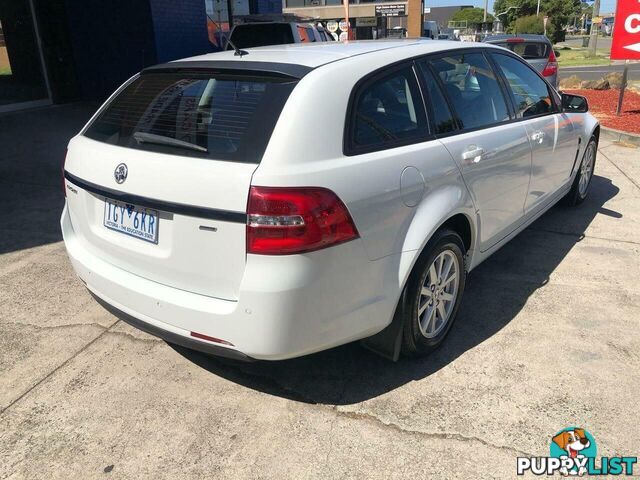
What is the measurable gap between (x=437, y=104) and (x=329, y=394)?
5.62 ft

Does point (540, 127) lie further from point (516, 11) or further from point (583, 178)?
point (516, 11)

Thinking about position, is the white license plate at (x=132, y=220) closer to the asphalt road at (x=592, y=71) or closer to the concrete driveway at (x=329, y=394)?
the concrete driveway at (x=329, y=394)

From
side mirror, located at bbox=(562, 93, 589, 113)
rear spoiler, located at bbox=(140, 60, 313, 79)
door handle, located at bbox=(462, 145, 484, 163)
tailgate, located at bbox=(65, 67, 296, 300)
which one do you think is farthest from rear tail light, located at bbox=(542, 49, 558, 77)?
tailgate, located at bbox=(65, 67, 296, 300)

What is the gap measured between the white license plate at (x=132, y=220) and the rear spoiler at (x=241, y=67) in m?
0.80

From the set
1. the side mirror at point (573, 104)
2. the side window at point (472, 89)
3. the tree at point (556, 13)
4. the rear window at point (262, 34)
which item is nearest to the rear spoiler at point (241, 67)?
the side window at point (472, 89)

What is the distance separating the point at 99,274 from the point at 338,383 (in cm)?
137

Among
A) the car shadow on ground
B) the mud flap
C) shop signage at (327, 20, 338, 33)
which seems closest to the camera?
the mud flap

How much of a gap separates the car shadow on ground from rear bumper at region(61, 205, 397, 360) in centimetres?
45

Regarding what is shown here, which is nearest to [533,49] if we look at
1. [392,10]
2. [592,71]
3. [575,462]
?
[575,462]

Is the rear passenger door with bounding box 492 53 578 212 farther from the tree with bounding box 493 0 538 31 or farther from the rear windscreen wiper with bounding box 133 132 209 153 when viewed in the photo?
the tree with bounding box 493 0 538 31

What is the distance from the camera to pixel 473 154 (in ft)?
10.5

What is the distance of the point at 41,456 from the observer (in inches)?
97.6

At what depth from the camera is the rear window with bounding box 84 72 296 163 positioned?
2.37 meters

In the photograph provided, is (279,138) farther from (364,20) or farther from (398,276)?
(364,20)
